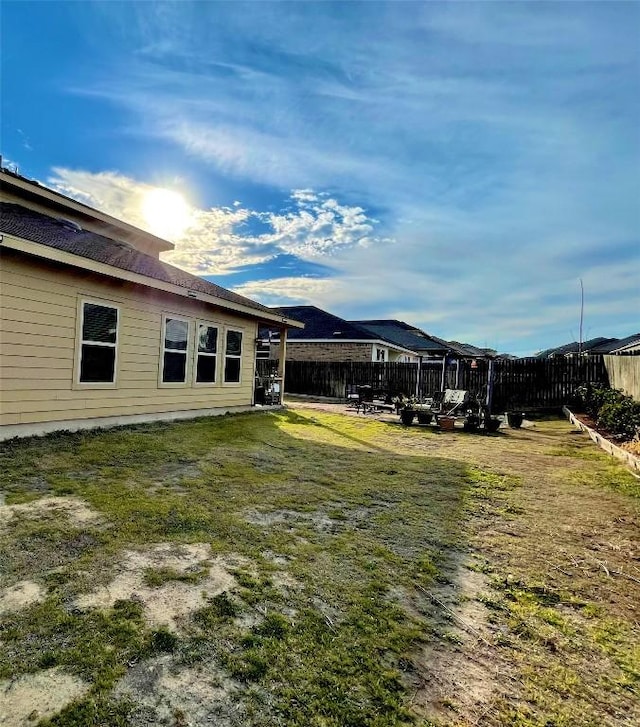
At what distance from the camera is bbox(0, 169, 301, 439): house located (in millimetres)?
6105

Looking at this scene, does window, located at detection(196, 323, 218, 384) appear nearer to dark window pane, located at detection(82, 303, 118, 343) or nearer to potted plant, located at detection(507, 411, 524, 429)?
dark window pane, located at detection(82, 303, 118, 343)

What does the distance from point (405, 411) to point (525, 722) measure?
30.7ft

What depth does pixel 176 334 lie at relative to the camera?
8992 millimetres

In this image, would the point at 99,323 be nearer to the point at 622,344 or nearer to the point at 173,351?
the point at 173,351

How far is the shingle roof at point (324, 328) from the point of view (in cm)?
2236

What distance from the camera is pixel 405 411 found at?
10938mm

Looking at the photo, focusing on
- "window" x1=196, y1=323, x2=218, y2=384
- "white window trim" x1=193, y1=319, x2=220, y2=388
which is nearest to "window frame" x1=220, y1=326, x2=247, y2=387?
"white window trim" x1=193, y1=319, x2=220, y2=388

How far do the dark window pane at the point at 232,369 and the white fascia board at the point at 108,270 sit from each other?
4.18ft

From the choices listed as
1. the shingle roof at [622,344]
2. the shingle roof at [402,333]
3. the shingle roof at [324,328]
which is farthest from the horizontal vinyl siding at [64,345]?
the shingle roof at [402,333]

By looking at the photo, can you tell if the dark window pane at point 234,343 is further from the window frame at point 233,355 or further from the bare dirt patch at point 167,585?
the bare dirt patch at point 167,585

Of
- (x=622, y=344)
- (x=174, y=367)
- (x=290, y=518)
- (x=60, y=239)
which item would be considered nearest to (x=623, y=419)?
(x=290, y=518)

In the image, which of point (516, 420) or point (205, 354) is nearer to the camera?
point (205, 354)

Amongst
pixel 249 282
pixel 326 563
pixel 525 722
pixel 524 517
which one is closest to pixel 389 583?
pixel 326 563

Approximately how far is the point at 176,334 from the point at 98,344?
1.91 metres
